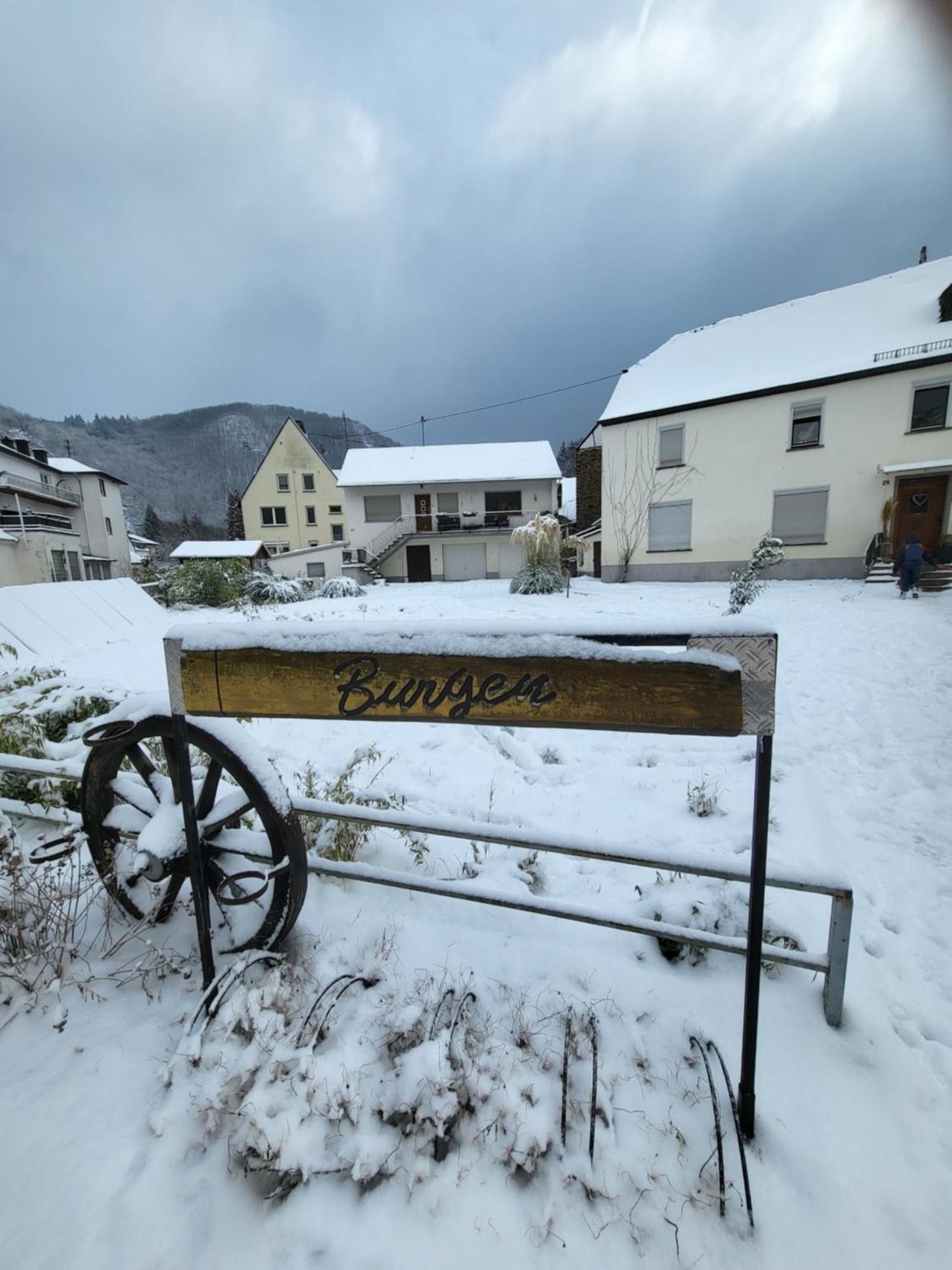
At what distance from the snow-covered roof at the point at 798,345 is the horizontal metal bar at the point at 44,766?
20.0 metres

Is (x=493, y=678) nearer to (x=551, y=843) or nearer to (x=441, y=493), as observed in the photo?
(x=551, y=843)

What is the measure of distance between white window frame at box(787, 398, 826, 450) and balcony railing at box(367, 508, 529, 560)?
1295 centimetres

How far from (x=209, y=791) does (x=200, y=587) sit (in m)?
12.8

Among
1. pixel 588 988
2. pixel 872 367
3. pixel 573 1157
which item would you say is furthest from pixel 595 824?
pixel 872 367

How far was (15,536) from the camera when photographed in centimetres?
2452

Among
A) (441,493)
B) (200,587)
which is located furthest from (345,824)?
(441,493)

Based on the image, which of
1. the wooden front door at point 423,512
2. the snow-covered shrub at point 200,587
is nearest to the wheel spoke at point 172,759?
the snow-covered shrub at point 200,587

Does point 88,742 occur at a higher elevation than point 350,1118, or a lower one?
higher

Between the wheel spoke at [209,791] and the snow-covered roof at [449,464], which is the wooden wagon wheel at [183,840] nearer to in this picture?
the wheel spoke at [209,791]

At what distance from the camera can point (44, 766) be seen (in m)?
2.46

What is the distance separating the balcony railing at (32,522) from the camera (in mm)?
25609

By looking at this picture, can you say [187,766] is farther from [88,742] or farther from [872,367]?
[872,367]

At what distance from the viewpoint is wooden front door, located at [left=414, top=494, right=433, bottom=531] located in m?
27.5

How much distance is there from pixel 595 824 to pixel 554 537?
13.4 m
